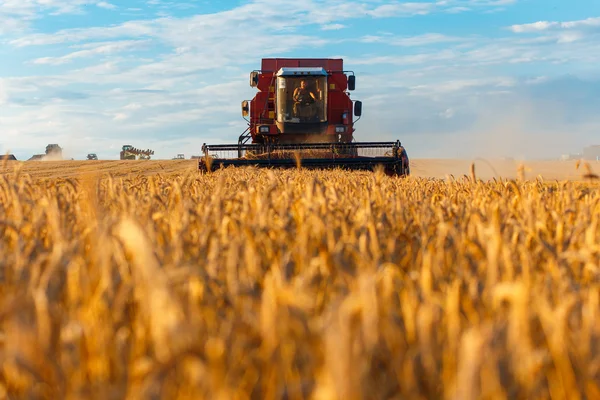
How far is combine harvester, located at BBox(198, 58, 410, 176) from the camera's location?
14617 millimetres

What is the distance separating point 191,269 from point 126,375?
28 cm

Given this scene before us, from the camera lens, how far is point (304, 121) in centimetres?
1745

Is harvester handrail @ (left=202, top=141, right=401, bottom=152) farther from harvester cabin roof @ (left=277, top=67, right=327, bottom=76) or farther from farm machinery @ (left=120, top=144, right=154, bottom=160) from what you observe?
farm machinery @ (left=120, top=144, right=154, bottom=160)

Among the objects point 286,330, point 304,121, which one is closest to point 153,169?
point 304,121

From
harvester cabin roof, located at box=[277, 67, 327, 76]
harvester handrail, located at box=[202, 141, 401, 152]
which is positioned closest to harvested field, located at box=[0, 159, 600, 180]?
harvester handrail, located at box=[202, 141, 401, 152]

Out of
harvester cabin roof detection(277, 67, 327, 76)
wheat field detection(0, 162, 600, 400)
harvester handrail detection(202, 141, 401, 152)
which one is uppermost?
harvester cabin roof detection(277, 67, 327, 76)

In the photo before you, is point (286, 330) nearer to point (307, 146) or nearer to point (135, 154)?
point (307, 146)

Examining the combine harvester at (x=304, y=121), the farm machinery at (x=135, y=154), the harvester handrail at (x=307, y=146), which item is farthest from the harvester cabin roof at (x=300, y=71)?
the farm machinery at (x=135, y=154)

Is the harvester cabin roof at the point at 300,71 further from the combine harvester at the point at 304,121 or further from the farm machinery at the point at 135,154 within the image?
the farm machinery at the point at 135,154

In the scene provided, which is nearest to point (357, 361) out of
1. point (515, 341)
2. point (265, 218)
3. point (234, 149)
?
point (515, 341)

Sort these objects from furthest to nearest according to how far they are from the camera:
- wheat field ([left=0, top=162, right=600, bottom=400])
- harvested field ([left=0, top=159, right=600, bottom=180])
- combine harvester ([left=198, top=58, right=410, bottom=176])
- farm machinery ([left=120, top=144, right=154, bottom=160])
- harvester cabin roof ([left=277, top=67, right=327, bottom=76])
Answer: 1. farm machinery ([left=120, top=144, right=154, bottom=160])
2. harvester cabin roof ([left=277, top=67, right=327, bottom=76])
3. combine harvester ([left=198, top=58, right=410, bottom=176])
4. harvested field ([left=0, top=159, right=600, bottom=180])
5. wheat field ([left=0, top=162, right=600, bottom=400])

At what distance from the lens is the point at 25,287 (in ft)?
6.07

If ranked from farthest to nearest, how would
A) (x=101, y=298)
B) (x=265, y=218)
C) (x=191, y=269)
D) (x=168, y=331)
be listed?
1. (x=265, y=218)
2. (x=101, y=298)
3. (x=191, y=269)
4. (x=168, y=331)

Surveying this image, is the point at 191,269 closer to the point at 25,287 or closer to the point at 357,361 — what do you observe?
the point at 357,361
